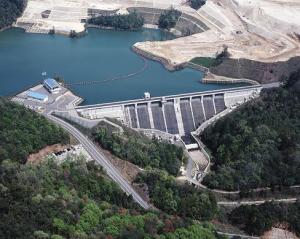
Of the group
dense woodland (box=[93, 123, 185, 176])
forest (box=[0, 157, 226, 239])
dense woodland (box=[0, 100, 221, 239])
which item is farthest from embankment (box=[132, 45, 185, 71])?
forest (box=[0, 157, 226, 239])

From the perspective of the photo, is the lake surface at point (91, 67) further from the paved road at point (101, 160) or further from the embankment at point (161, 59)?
the paved road at point (101, 160)

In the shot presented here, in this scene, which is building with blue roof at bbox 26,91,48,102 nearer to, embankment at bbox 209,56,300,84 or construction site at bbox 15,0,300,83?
construction site at bbox 15,0,300,83

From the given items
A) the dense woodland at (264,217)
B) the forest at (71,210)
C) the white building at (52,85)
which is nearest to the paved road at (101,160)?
the forest at (71,210)

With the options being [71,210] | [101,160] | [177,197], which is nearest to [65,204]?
[71,210]

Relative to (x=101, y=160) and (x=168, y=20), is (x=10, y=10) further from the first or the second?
(x=101, y=160)

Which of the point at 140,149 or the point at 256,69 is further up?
the point at 256,69

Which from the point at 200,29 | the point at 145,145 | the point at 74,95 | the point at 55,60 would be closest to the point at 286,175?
the point at 145,145
